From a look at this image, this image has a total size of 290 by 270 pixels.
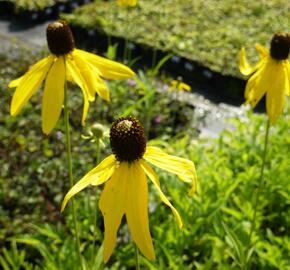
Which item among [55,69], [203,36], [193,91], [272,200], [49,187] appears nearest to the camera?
[55,69]

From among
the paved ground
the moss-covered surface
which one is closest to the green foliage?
the paved ground

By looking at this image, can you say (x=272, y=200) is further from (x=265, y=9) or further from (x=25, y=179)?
(x=265, y=9)

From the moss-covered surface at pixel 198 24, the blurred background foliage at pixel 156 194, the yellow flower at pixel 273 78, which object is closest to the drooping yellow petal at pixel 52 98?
the blurred background foliage at pixel 156 194

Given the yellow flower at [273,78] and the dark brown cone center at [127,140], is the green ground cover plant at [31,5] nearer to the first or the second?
the yellow flower at [273,78]

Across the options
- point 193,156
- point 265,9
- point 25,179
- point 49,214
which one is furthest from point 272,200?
point 265,9

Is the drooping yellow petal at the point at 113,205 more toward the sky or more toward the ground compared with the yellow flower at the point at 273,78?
more toward the ground

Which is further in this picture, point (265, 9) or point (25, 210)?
point (265, 9)

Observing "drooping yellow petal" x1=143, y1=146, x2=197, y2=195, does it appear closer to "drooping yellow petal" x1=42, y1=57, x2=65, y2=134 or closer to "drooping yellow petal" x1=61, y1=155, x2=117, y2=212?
"drooping yellow petal" x1=61, y1=155, x2=117, y2=212

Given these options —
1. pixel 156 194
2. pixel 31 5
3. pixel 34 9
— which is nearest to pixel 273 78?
pixel 156 194
